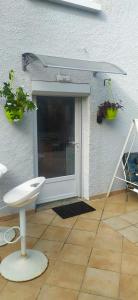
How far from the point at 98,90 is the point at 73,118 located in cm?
79

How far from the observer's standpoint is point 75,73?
505 centimetres

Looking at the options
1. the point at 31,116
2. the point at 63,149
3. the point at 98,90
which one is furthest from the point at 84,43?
the point at 63,149

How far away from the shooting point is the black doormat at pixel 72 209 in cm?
499

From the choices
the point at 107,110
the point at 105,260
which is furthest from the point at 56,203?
the point at 107,110

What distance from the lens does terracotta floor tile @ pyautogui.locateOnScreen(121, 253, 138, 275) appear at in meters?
3.32

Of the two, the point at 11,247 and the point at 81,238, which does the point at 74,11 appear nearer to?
the point at 81,238

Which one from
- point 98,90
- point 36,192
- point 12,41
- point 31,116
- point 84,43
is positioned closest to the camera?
point 36,192

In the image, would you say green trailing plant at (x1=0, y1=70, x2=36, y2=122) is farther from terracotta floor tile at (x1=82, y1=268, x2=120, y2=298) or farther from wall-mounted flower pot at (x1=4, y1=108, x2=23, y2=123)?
terracotta floor tile at (x1=82, y1=268, x2=120, y2=298)

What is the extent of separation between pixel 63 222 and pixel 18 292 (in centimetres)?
183

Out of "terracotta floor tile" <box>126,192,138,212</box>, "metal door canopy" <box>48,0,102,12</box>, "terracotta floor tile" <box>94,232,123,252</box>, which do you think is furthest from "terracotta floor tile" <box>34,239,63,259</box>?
"metal door canopy" <box>48,0,102,12</box>

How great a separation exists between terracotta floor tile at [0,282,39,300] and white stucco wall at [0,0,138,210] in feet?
6.28

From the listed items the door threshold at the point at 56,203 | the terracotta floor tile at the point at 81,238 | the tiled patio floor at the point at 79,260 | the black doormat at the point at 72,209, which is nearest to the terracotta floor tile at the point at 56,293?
the tiled patio floor at the point at 79,260

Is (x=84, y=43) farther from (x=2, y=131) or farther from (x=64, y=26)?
(x=2, y=131)

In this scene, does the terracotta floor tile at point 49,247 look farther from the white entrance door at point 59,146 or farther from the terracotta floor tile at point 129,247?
the white entrance door at point 59,146
